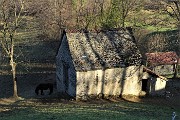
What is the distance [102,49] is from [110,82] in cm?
376

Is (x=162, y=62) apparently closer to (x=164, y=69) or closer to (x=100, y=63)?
(x=164, y=69)

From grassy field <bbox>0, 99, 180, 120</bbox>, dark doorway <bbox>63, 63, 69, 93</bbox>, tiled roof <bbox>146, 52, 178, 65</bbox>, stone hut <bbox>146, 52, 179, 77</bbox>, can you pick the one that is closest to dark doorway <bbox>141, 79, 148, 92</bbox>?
grassy field <bbox>0, 99, 180, 120</bbox>

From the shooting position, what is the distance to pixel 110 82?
37750 millimetres

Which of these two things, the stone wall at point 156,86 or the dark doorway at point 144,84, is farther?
the dark doorway at point 144,84

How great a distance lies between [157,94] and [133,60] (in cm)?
496

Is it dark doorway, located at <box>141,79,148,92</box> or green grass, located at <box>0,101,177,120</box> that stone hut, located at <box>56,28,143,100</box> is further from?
green grass, located at <box>0,101,177,120</box>

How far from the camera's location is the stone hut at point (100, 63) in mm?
36719

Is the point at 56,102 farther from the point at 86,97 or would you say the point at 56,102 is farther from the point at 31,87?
the point at 31,87

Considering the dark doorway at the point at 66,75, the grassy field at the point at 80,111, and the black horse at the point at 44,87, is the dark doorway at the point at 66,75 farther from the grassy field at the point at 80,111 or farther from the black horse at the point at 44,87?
the grassy field at the point at 80,111

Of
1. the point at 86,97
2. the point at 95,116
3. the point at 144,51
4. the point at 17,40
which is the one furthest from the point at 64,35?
the point at 17,40

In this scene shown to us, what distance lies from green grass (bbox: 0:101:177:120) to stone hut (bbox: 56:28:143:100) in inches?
97.7

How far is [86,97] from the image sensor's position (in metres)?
36.9

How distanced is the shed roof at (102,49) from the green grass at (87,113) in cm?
445

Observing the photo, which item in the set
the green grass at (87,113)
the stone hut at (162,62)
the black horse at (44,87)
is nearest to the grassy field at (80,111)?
the green grass at (87,113)
